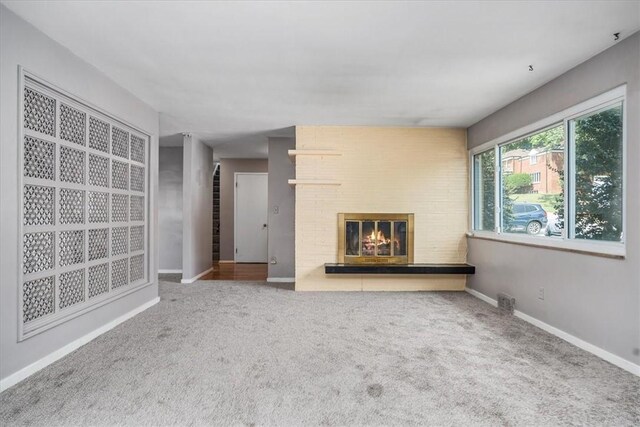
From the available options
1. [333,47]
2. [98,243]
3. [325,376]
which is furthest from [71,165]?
[325,376]

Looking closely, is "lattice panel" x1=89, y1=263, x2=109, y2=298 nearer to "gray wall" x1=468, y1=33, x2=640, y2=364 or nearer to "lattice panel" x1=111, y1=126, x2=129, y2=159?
"lattice panel" x1=111, y1=126, x2=129, y2=159

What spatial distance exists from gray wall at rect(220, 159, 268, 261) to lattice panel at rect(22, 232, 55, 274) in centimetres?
521

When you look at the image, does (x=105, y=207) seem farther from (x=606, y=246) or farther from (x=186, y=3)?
(x=606, y=246)

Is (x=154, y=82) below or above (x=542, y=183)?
above

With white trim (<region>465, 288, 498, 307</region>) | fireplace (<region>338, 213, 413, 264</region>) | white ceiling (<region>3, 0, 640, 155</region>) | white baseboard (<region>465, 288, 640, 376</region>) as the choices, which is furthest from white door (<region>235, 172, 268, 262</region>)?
white baseboard (<region>465, 288, 640, 376</region>)

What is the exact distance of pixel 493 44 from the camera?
2672mm

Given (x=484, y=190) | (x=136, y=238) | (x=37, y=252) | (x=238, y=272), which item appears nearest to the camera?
(x=37, y=252)

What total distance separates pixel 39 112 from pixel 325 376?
2.79 m

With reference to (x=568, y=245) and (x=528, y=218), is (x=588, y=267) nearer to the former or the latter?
(x=568, y=245)

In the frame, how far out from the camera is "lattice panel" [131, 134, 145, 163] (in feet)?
12.9

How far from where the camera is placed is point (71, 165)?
9.67 feet

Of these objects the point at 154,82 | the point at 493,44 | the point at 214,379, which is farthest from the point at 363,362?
the point at 154,82

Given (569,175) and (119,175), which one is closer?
(569,175)

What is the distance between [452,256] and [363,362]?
307 cm
